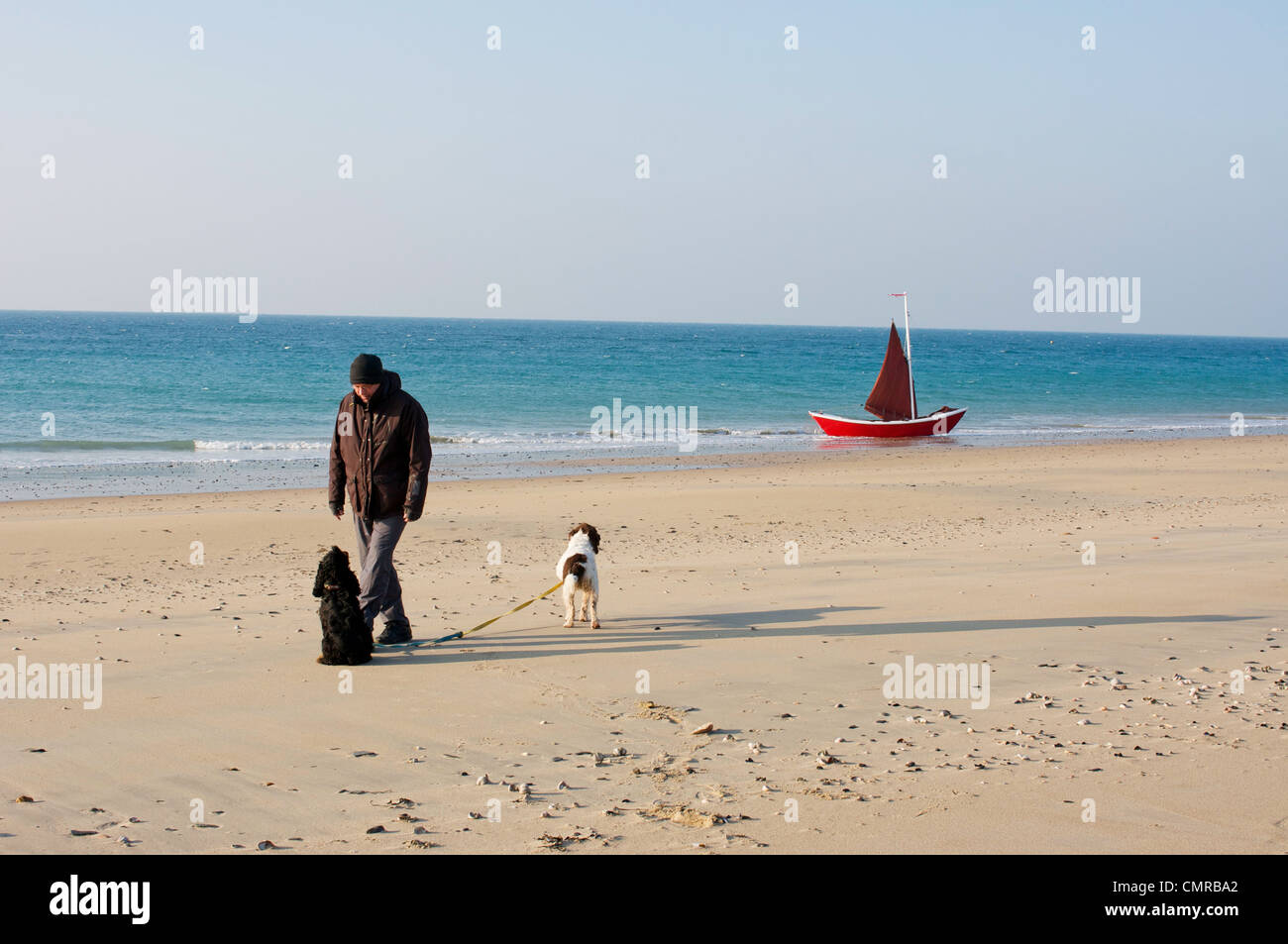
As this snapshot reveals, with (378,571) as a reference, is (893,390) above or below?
above

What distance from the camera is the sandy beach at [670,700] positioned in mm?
4125

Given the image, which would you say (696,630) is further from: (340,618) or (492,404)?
(492,404)

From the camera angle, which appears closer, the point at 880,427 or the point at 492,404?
the point at 880,427

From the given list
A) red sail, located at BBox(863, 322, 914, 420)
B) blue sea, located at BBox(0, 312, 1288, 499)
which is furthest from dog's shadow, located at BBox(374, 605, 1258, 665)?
red sail, located at BBox(863, 322, 914, 420)

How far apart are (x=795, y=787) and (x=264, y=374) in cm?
5071

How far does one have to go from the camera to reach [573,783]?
4.58 m

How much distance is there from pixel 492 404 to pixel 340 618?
33073 millimetres

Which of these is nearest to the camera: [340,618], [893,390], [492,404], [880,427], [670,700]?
[670,700]

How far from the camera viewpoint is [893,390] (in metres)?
30.9

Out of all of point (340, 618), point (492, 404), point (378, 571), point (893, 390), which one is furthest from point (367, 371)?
point (492, 404)

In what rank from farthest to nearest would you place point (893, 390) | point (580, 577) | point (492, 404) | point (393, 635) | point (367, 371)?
point (492, 404), point (893, 390), point (580, 577), point (393, 635), point (367, 371)

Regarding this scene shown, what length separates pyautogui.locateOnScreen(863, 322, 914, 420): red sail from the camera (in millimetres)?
30703

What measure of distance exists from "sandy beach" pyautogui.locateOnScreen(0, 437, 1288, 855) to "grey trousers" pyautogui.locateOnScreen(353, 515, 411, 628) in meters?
0.42
